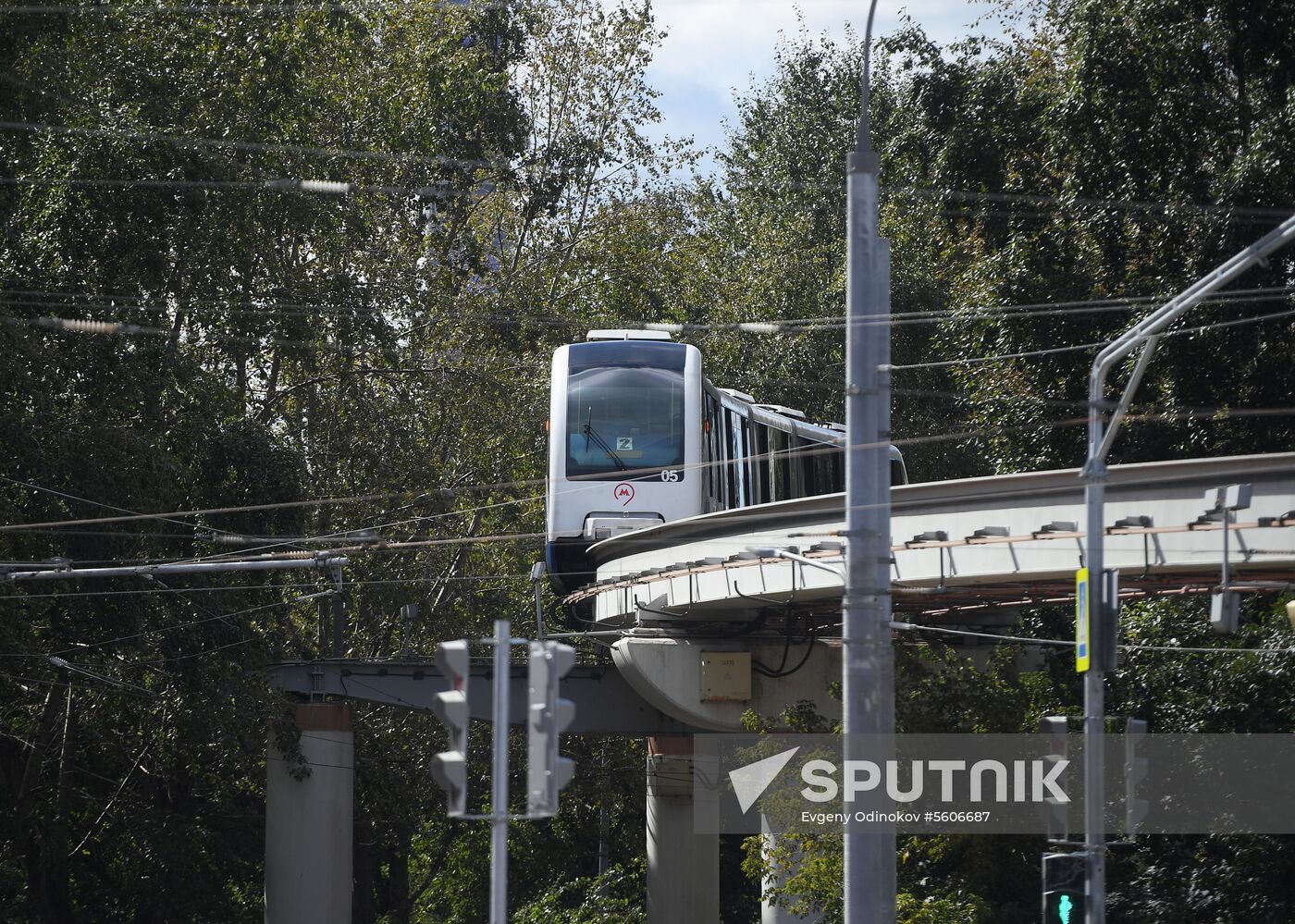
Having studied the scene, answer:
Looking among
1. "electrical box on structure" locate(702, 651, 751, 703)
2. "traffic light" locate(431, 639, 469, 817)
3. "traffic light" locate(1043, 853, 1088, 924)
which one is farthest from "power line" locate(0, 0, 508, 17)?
"traffic light" locate(1043, 853, 1088, 924)

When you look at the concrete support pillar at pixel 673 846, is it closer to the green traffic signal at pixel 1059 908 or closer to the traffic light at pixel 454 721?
the green traffic signal at pixel 1059 908

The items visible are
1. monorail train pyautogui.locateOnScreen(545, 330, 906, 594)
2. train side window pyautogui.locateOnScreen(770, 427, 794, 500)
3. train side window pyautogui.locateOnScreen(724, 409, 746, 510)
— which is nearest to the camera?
monorail train pyautogui.locateOnScreen(545, 330, 906, 594)

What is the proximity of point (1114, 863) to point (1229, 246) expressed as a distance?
891 cm

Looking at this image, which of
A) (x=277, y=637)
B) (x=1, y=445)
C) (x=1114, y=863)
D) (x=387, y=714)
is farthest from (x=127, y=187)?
(x=1114, y=863)

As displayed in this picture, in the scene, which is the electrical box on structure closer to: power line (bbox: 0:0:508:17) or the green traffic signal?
the green traffic signal

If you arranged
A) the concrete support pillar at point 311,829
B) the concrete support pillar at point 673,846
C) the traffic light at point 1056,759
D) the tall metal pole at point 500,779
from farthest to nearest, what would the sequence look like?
1. the concrete support pillar at point 673,846
2. the concrete support pillar at point 311,829
3. the traffic light at point 1056,759
4. the tall metal pole at point 500,779

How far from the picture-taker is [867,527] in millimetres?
11789

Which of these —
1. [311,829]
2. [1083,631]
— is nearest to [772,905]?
[1083,631]

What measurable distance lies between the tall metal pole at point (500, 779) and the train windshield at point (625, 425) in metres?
15.2

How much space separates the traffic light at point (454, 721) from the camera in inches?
368

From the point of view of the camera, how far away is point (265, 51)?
1142 inches

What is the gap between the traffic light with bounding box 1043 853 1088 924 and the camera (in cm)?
1226

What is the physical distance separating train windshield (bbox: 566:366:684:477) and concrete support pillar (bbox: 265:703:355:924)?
287 inches

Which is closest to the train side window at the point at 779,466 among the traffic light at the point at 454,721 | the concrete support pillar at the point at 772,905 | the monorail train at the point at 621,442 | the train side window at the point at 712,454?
the train side window at the point at 712,454
